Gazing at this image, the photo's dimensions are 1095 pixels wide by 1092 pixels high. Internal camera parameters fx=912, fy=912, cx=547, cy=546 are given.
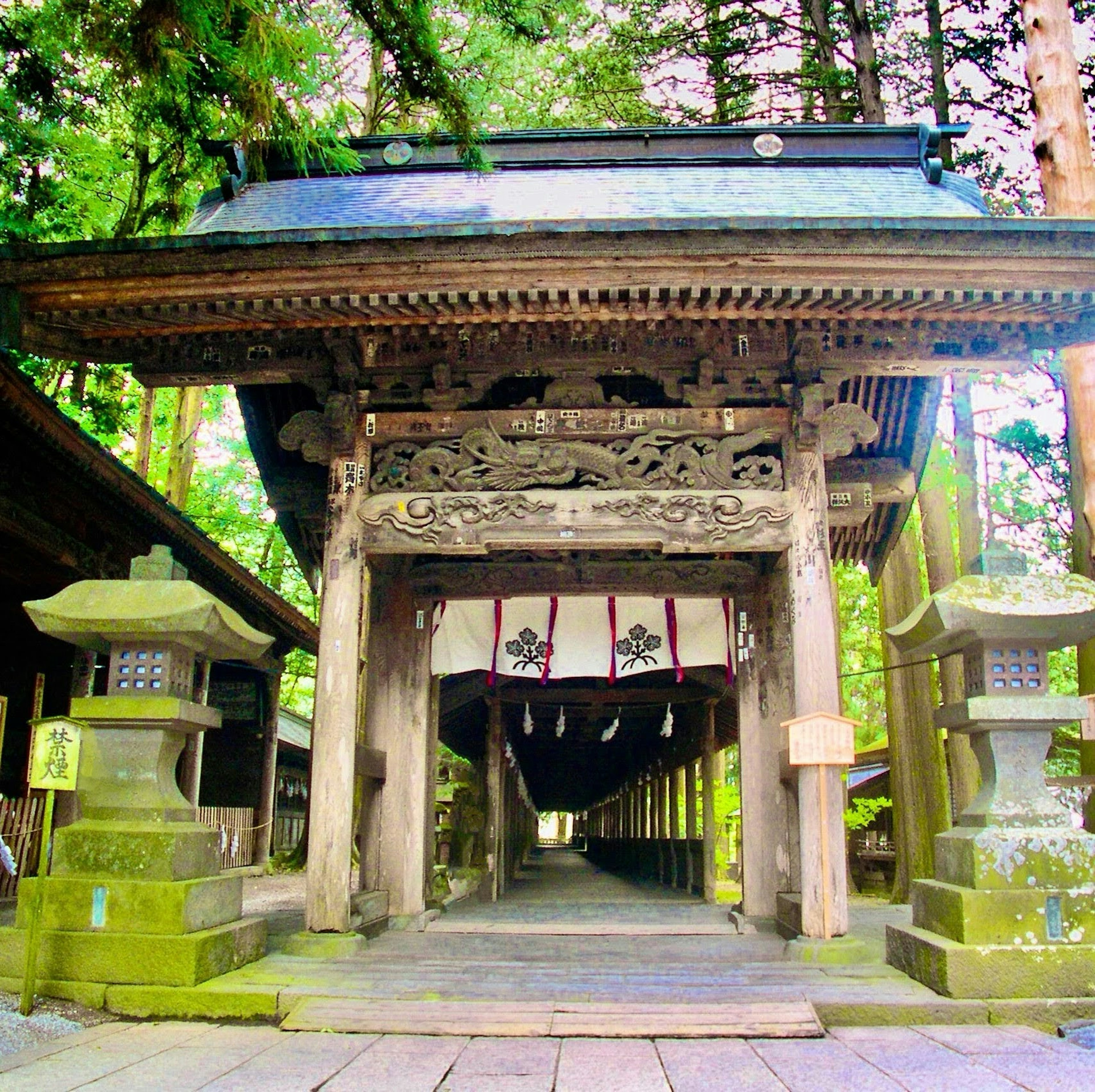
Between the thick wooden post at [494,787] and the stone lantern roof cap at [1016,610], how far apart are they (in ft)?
23.4

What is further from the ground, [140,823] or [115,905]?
[140,823]

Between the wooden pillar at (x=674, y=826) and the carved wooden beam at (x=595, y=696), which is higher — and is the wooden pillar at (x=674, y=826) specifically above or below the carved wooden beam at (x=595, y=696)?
below

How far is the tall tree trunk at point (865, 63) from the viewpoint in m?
13.2

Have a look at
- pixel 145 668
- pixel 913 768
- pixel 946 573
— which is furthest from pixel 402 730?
pixel 946 573

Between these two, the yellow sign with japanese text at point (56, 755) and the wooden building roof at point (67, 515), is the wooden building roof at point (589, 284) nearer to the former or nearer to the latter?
the wooden building roof at point (67, 515)

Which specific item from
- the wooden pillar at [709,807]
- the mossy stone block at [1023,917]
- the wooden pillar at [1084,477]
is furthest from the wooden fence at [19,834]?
the wooden pillar at [1084,477]

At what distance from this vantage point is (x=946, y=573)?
12000 millimetres

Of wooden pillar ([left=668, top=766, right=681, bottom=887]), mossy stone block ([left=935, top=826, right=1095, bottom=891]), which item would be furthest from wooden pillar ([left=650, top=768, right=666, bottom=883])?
mossy stone block ([left=935, top=826, right=1095, bottom=891])

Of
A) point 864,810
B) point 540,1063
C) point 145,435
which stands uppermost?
point 145,435

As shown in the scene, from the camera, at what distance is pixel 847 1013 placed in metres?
5.09

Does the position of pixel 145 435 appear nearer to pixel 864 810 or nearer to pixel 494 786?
pixel 494 786

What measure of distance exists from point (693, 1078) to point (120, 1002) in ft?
10.7

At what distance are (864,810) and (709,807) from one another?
7.41m

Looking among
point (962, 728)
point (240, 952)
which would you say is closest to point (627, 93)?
point (962, 728)
